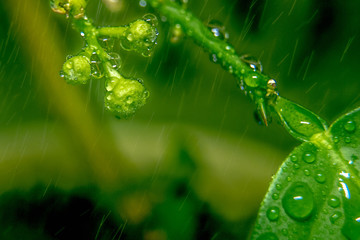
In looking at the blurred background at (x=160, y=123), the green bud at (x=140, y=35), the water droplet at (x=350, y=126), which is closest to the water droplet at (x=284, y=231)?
the water droplet at (x=350, y=126)

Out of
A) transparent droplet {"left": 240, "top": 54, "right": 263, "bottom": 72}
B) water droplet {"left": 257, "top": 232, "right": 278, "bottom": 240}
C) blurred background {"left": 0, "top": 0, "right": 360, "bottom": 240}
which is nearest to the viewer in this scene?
water droplet {"left": 257, "top": 232, "right": 278, "bottom": 240}

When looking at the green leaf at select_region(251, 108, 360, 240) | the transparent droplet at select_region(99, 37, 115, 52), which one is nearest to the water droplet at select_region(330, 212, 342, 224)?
the green leaf at select_region(251, 108, 360, 240)

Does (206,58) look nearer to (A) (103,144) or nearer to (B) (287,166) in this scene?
(A) (103,144)

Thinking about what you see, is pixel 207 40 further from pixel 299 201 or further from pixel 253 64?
pixel 299 201

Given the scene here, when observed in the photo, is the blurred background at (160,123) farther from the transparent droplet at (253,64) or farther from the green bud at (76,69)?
the green bud at (76,69)

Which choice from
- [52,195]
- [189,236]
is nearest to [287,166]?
[189,236]

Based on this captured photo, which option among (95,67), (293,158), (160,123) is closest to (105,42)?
(95,67)

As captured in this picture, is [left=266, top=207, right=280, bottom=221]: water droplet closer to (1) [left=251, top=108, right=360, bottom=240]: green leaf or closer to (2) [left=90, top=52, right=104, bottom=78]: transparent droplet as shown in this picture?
(1) [left=251, top=108, right=360, bottom=240]: green leaf

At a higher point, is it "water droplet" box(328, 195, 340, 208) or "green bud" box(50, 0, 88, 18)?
"green bud" box(50, 0, 88, 18)
